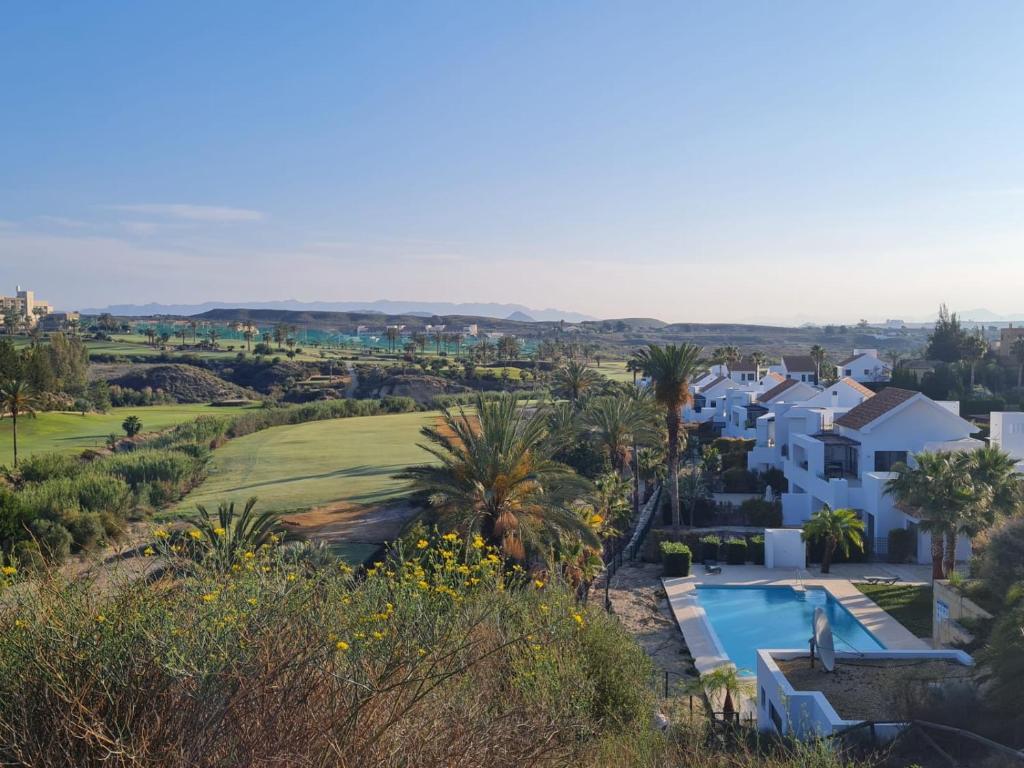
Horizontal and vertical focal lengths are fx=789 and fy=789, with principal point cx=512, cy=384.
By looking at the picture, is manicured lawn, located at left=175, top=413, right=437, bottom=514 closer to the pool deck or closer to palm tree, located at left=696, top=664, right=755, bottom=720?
the pool deck

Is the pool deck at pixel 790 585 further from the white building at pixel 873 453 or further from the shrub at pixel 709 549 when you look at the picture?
the white building at pixel 873 453

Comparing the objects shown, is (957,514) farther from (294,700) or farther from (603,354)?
(603,354)

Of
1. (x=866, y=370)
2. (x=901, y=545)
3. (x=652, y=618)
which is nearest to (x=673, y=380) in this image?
(x=901, y=545)

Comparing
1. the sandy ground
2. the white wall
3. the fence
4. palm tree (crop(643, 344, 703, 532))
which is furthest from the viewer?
palm tree (crop(643, 344, 703, 532))

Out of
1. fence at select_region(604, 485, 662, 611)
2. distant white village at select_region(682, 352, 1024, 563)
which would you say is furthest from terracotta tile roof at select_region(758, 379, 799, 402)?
fence at select_region(604, 485, 662, 611)

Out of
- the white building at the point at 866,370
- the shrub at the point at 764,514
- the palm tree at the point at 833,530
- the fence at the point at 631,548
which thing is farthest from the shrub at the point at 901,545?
the white building at the point at 866,370

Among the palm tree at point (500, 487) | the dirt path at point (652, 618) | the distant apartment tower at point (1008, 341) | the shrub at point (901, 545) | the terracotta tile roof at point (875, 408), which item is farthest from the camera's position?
the distant apartment tower at point (1008, 341)
